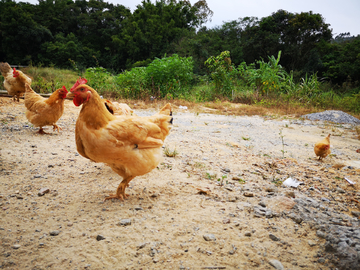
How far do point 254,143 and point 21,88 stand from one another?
7.77m

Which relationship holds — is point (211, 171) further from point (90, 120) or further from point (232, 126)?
point (232, 126)

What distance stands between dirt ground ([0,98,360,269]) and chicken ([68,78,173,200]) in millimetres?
454

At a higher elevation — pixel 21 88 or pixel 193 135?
pixel 21 88

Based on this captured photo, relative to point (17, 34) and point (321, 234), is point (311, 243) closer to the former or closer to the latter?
point (321, 234)

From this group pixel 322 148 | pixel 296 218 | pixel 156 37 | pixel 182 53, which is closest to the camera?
pixel 296 218

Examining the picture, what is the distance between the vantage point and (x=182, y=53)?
21.0m

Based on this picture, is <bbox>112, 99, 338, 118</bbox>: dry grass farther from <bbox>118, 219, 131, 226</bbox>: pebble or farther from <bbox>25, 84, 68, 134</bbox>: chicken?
<bbox>118, 219, 131, 226</bbox>: pebble

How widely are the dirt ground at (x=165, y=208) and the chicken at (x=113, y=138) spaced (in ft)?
1.49

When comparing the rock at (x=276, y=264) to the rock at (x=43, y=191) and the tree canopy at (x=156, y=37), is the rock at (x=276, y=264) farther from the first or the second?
the tree canopy at (x=156, y=37)

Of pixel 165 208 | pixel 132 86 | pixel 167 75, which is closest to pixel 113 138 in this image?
pixel 165 208

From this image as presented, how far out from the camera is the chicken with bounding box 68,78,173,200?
2156mm

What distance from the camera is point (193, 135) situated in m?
5.43

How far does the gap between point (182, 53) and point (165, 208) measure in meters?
20.5

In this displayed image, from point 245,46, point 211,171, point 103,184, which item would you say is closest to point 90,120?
point 103,184
